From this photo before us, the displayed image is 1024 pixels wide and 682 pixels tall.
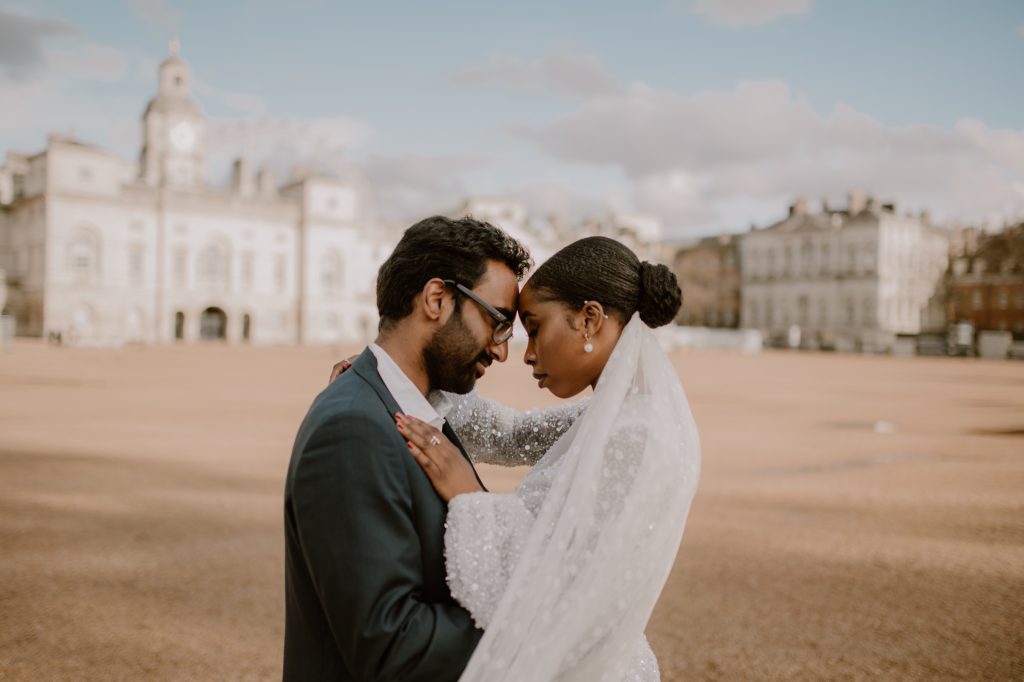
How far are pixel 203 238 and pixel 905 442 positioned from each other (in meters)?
50.8

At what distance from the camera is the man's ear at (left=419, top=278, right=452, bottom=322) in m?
2.00

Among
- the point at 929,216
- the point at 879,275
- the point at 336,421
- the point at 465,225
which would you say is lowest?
the point at 336,421

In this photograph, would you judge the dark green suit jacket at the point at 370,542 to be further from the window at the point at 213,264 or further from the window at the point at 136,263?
the window at the point at 213,264

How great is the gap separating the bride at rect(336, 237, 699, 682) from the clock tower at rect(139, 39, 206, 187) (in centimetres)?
6454

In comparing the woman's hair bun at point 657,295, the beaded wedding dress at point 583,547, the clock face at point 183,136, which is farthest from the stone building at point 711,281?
the beaded wedding dress at point 583,547

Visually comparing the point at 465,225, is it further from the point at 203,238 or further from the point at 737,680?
the point at 203,238

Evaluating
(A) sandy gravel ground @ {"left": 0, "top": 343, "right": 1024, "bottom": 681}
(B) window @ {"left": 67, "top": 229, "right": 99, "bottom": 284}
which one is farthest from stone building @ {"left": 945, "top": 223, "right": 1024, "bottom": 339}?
(B) window @ {"left": 67, "top": 229, "right": 99, "bottom": 284}

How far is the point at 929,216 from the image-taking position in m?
75.0

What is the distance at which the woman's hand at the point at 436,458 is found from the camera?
71.3 inches

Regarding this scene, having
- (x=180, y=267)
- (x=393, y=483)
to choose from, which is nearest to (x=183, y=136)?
(x=180, y=267)

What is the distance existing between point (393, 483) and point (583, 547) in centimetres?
46

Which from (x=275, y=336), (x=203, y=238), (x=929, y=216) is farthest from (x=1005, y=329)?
(x=203, y=238)

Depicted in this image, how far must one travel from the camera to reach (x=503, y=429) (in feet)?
9.26

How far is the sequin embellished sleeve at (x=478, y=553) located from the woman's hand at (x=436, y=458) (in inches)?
1.8
